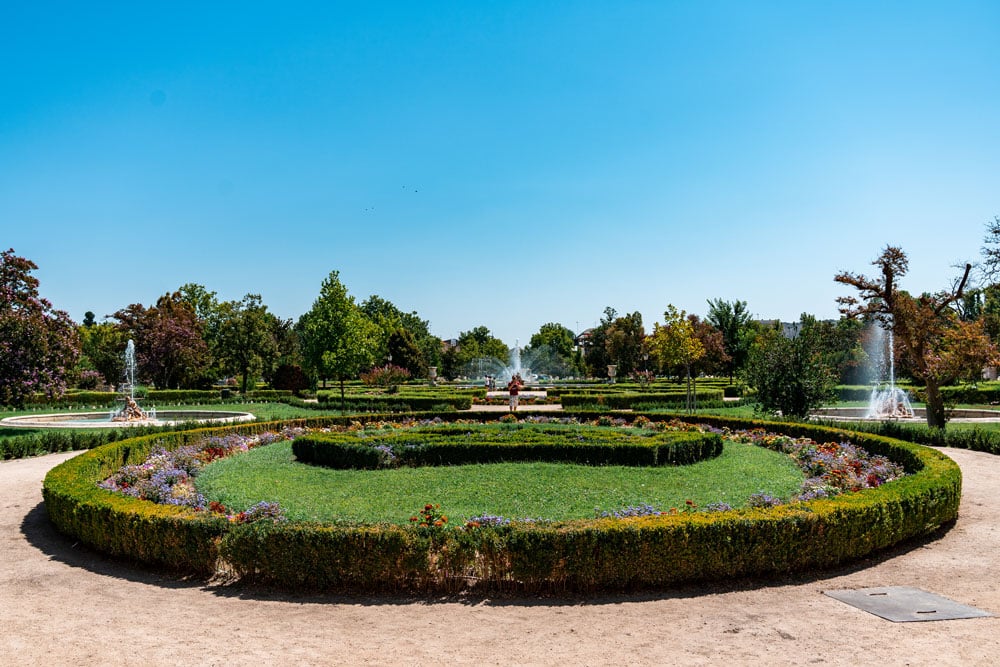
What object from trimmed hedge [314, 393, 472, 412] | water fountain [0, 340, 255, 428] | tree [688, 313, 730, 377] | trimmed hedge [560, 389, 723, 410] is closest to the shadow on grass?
water fountain [0, 340, 255, 428]

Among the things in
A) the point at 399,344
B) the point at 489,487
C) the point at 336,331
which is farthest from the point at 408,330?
the point at 489,487

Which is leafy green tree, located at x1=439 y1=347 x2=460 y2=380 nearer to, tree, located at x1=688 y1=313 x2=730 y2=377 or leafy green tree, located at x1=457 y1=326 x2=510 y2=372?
leafy green tree, located at x1=457 y1=326 x2=510 y2=372

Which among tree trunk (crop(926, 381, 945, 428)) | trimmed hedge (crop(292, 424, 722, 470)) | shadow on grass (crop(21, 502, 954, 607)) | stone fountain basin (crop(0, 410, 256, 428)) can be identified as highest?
tree trunk (crop(926, 381, 945, 428))

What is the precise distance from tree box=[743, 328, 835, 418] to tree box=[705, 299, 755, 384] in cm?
3190

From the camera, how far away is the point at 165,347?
43375 mm

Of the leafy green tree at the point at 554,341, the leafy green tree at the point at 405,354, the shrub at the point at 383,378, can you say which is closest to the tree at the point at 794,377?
the shrub at the point at 383,378

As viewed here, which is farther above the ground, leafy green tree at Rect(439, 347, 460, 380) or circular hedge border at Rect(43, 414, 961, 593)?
leafy green tree at Rect(439, 347, 460, 380)

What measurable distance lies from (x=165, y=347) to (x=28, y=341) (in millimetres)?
23657

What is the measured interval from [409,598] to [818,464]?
29.1ft

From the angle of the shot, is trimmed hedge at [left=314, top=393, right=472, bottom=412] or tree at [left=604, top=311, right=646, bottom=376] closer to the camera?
trimmed hedge at [left=314, top=393, right=472, bottom=412]

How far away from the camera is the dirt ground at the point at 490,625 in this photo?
504 cm

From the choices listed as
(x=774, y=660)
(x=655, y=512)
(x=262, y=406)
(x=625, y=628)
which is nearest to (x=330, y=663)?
(x=625, y=628)

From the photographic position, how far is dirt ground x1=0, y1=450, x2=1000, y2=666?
16.5ft

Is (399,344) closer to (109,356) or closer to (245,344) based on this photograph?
(245,344)
